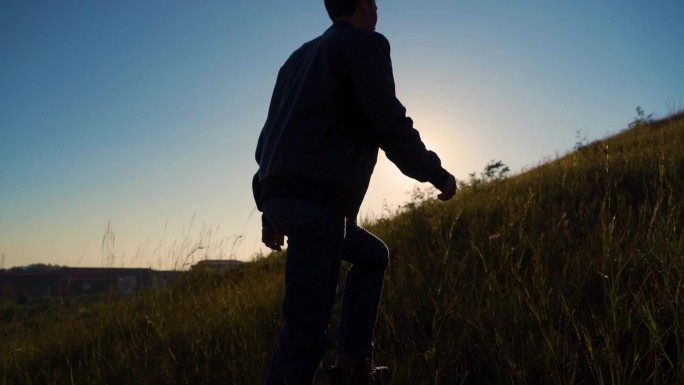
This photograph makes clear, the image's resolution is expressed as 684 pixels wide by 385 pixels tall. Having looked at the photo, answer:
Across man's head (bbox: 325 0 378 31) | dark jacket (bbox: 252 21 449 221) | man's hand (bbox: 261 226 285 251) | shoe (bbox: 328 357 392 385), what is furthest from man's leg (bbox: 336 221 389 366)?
man's head (bbox: 325 0 378 31)

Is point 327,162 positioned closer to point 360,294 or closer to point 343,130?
point 343,130

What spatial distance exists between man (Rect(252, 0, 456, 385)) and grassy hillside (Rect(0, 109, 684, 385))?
71 centimetres

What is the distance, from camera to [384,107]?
1868 mm

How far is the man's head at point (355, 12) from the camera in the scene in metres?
2.09

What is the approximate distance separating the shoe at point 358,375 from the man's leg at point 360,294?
3 centimetres

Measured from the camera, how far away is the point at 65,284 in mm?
6281

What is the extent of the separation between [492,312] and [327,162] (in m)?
1.31

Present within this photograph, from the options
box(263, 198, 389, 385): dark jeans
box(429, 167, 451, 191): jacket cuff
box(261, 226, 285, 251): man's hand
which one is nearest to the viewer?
box(263, 198, 389, 385): dark jeans

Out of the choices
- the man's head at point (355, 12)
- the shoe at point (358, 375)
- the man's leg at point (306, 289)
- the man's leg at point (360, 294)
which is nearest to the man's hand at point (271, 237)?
the man's leg at point (360, 294)

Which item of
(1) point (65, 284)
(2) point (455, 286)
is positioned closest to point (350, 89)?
(2) point (455, 286)

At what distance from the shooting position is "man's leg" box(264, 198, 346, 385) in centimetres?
181

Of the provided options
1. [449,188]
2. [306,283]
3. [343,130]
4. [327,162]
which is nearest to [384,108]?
[343,130]

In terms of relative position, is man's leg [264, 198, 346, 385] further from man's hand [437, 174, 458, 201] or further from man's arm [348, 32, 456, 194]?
man's hand [437, 174, 458, 201]

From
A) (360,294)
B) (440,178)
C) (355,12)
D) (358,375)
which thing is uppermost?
(355,12)
